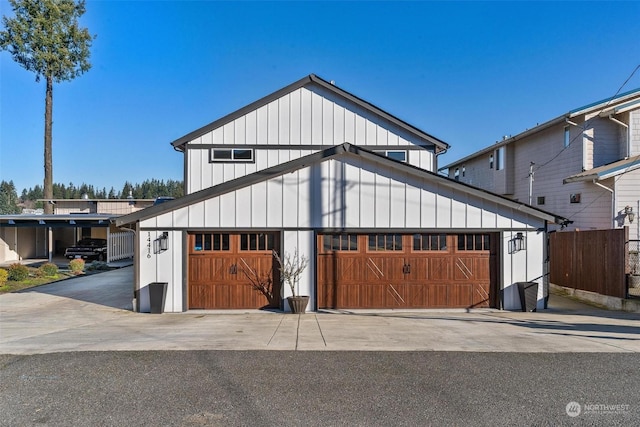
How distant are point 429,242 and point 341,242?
245 centimetres

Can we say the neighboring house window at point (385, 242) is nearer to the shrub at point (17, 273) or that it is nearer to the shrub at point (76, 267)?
the shrub at point (17, 273)

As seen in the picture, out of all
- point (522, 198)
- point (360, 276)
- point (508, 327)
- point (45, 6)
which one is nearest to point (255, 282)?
point (360, 276)

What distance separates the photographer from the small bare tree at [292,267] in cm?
1047

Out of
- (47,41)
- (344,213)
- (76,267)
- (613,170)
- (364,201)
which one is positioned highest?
(47,41)

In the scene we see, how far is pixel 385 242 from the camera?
10.9m

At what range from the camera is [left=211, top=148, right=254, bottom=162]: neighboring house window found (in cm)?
1437

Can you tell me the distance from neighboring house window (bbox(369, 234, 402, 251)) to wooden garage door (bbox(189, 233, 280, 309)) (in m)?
2.78

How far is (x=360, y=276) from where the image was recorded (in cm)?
1084

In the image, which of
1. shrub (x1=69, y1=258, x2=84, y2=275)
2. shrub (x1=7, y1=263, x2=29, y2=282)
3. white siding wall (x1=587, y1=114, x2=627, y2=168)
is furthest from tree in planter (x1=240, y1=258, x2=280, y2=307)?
white siding wall (x1=587, y1=114, x2=627, y2=168)

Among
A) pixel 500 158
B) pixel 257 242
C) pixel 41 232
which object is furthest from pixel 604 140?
pixel 41 232

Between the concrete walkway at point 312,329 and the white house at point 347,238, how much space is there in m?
0.60

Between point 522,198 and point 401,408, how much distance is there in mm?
18699

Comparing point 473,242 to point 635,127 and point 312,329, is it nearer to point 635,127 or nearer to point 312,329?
point 312,329
